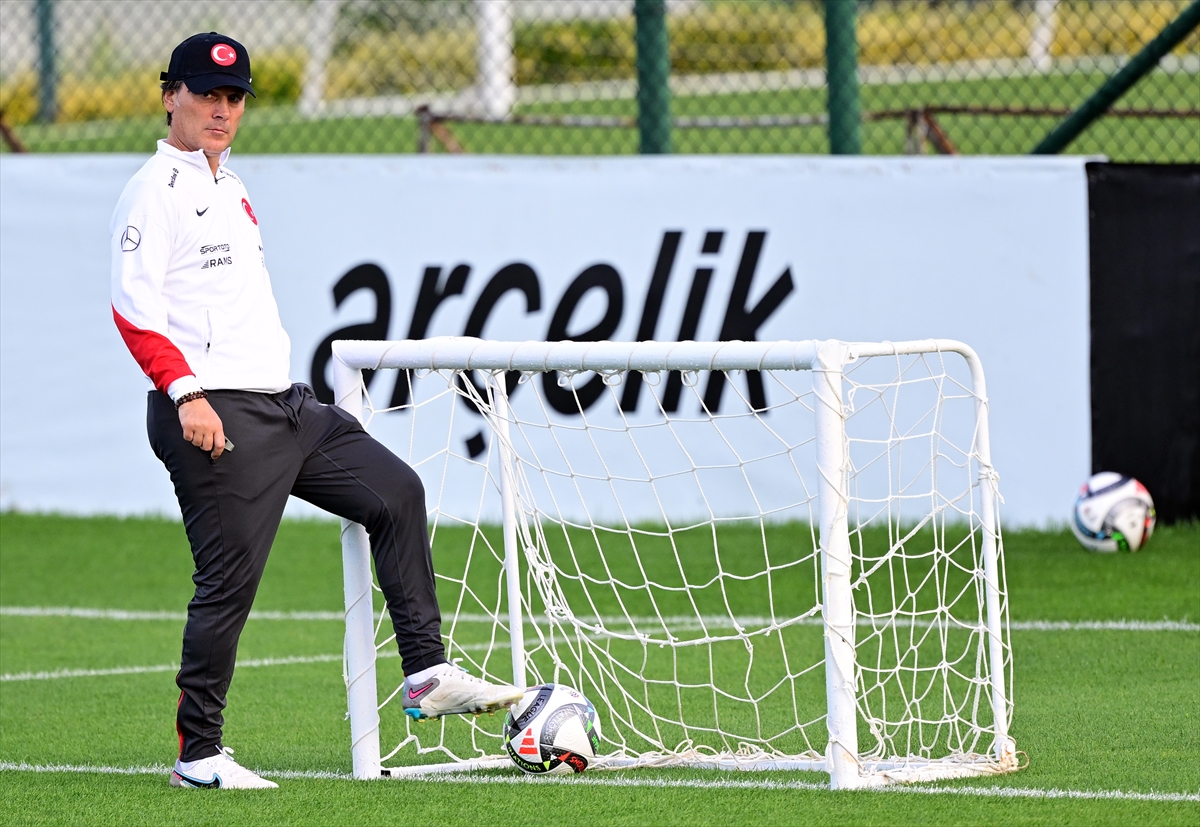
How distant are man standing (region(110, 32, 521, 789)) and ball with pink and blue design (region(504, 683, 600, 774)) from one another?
169 mm

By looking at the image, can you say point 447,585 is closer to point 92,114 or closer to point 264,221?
point 264,221

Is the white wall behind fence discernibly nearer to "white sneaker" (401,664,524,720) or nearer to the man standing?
the man standing

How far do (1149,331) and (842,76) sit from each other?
223cm

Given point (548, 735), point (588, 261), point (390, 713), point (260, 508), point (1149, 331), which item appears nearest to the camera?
point (260, 508)

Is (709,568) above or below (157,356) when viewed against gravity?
below

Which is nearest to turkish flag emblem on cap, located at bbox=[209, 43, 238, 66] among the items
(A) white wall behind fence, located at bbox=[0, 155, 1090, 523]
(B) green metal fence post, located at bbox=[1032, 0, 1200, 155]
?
(A) white wall behind fence, located at bbox=[0, 155, 1090, 523]

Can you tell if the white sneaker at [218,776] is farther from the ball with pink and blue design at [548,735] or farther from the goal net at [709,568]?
the ball with pink and blue design at [548,735]

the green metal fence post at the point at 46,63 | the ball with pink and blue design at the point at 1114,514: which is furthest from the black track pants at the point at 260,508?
the green metal fence post at the point at 46,63

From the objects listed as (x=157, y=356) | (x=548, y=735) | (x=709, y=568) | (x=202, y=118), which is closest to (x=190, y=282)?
(x=157, y=356)

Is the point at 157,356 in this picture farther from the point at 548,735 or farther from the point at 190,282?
the point at 548,735

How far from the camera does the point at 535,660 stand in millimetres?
6547

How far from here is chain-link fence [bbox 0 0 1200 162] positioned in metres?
10.1

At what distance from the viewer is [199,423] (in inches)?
166

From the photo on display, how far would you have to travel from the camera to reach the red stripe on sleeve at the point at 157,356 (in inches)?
166
